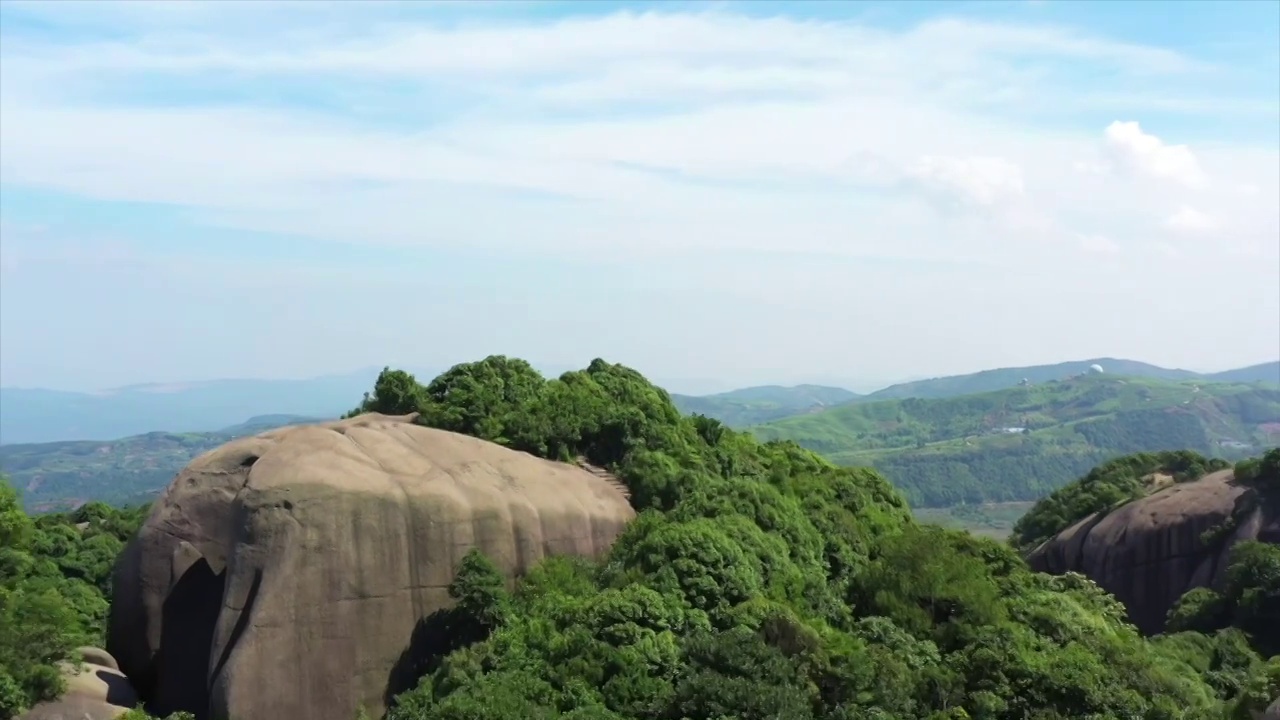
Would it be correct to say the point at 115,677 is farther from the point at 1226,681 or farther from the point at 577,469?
the point at 1226,681

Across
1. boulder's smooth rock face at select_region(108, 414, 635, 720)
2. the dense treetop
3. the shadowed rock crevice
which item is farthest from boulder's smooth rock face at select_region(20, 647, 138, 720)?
the dense treetop

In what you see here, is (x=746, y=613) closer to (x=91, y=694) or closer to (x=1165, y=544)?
(x=91, y=694)

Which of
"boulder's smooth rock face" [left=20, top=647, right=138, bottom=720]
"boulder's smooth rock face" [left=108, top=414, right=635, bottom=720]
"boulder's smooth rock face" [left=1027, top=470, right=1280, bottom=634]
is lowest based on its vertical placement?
"boulder's smooth rock face" [left=1027, top=470, right=1280, bottom=634]

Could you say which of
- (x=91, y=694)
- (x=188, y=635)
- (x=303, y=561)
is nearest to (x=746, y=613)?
(x=303, y=561)

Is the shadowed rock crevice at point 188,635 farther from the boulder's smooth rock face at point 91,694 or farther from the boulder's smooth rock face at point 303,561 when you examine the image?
the boulder's smooth rock face at point 91,694

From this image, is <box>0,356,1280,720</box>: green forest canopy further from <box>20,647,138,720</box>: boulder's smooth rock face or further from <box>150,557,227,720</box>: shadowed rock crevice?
<box>150,557,227,720</box>: shadowed rock crevice

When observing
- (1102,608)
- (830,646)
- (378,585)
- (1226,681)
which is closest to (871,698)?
(830,646)

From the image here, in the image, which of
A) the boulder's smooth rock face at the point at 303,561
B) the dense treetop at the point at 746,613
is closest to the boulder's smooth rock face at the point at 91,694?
the boulder's smooth rock face at the point at 303,561
